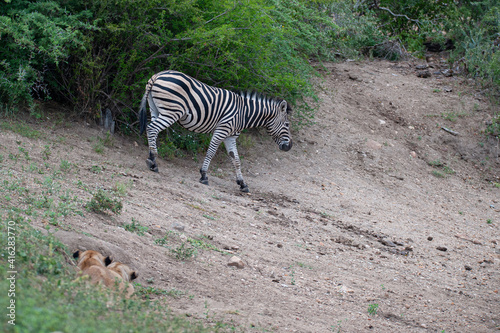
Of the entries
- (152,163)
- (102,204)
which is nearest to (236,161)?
(152,163)

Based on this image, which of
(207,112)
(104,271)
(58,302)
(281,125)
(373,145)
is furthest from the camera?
(373,145)

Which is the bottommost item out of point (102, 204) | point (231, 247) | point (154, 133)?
point (231, 247)

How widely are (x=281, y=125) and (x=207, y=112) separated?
187 centimetres

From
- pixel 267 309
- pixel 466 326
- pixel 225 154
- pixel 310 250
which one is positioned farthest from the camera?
pixel 225 154

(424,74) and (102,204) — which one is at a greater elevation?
(424,74)

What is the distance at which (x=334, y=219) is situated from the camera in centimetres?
801

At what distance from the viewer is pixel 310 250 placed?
6.36 meters

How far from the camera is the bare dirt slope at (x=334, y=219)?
452 centimetres

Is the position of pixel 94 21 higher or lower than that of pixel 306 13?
lower

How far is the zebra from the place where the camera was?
26.6 feet

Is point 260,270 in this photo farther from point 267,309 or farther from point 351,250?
point 351,250

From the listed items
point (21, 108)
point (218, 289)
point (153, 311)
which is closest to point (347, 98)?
point (21, 108)

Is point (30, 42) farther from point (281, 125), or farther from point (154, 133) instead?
point (281, 125)

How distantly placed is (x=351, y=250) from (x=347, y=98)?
8.02m
